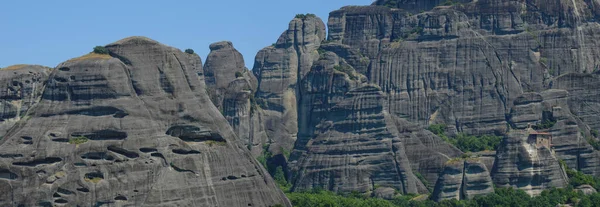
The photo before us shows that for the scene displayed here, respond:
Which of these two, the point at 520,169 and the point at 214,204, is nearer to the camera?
the point at 214,204

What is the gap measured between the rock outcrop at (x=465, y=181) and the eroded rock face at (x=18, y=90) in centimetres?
4361

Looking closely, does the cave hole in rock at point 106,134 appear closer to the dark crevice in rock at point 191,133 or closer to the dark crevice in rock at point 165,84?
the dark crevice in rock at point 191,133

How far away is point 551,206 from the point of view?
19150cm

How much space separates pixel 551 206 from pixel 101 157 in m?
51.7

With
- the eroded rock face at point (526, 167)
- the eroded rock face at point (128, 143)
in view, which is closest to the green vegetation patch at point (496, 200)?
the eroded rock face at point (526, 167)

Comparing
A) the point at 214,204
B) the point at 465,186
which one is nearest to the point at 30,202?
the point at 214,204

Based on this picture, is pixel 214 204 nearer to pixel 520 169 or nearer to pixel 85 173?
pixel 85 173

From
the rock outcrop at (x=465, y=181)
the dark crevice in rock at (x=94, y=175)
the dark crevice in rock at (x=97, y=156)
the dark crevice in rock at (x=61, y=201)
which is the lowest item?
the rock outcrop at (x=465, y=181)

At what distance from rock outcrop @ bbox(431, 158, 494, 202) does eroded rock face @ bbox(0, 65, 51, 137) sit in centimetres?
4361

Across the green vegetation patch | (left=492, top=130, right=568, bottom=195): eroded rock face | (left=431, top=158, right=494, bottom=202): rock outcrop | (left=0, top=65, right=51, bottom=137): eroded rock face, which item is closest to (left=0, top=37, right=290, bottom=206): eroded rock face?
(left=0, top=65, right=51, bottom=137): eroded rock face

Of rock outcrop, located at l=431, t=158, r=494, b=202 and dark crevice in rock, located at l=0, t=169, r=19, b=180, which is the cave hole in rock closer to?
dark crevice in rock, located at l=0, t=169, r=19, b=180

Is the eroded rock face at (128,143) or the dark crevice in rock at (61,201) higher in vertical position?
the eroded rock face at (128,143)

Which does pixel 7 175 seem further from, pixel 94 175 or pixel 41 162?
pixel 94 175

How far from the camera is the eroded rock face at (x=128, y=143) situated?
159 metres
